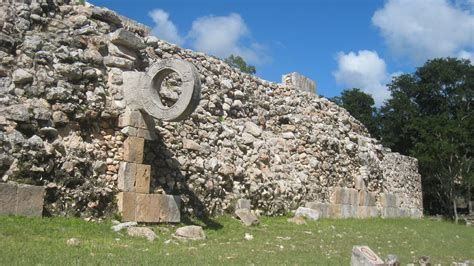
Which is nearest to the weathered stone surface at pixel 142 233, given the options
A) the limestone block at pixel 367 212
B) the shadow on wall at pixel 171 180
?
the shadow on wall at pixel 171 180

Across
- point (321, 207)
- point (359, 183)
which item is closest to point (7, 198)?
point (321, 207)

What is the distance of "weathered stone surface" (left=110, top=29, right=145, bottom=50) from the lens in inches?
420

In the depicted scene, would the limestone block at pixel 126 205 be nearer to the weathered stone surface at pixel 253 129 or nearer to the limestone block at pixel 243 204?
the limestone block at pixel 243 204

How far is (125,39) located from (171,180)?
338 centimetres

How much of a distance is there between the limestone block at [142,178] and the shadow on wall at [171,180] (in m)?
0.38

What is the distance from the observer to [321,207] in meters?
15.9

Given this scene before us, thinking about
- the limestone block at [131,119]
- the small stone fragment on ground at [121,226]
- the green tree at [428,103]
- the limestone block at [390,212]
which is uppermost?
the green tree at [428,103]

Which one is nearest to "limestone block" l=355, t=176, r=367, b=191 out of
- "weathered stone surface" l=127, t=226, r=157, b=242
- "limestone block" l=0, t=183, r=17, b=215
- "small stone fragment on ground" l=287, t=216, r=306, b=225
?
"small stone fragment on ground" l=287, t=216, r=306, b=225

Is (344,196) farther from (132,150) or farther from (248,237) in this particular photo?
(132,150)

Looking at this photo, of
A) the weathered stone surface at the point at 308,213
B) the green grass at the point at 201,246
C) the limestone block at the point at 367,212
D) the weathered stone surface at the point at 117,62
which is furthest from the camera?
the limestone block at the point at 367,212

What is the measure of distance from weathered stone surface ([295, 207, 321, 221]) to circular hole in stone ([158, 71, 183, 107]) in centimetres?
530

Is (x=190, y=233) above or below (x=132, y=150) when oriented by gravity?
below

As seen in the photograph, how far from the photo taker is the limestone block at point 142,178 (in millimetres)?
10070

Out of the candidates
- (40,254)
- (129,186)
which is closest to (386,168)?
(129,186)
